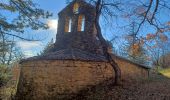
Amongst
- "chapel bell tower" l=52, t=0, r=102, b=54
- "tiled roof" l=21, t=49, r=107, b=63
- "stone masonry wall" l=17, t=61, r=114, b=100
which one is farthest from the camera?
"chapel bell tower" l=52, t=0, r=102, b=54

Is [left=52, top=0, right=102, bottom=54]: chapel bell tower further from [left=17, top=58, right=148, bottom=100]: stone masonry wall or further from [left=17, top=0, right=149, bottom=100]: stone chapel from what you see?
[left=17, top=58, right=148, bottom=100]: stone masonry wall

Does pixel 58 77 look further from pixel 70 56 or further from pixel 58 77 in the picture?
pixel 70 56

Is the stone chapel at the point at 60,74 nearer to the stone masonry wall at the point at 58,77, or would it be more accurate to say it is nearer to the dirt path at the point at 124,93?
the stone masonry wall at the point at 58,77

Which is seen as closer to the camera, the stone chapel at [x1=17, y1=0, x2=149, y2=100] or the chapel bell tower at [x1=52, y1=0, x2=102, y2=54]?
the stone chapel at [x1=17, y1=0, x2=149, y2=100]

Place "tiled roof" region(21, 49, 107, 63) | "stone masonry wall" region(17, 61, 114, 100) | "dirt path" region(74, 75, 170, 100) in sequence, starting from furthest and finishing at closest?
"tiled roof" region(21, 49, 107, 63) → "stone masonry wall" region(17, 61, 114, 100) → "dirt path" region(74, 75, 170, 100)

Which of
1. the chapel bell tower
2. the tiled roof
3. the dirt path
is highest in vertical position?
the chapel bell tower

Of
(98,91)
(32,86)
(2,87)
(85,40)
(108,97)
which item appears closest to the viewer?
(108,97)

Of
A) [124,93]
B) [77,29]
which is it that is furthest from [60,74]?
[77,29]

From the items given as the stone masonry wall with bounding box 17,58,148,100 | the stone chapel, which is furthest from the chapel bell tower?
the stone masonry wall with bounding box 17,58,148,100

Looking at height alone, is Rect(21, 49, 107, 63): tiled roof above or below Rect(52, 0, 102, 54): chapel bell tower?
below

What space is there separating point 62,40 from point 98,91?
7.49 m

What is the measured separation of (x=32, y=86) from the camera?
645 inches

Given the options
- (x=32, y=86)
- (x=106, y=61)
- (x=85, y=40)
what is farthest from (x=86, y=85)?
(x=85, y=40)

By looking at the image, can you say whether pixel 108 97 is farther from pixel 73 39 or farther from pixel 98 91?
pixel 73 39
